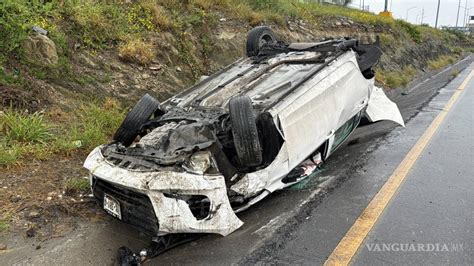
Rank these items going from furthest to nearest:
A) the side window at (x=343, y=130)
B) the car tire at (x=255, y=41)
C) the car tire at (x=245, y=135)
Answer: the car tire at (x=255, y=41), the side window at (x=343, y=130), the car tire at (x=245, y=135)

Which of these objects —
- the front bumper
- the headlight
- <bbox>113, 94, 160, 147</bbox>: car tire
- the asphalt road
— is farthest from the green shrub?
the front bumper

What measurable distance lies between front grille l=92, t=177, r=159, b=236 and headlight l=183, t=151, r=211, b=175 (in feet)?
1.43

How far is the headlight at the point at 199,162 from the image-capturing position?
3.37 metres

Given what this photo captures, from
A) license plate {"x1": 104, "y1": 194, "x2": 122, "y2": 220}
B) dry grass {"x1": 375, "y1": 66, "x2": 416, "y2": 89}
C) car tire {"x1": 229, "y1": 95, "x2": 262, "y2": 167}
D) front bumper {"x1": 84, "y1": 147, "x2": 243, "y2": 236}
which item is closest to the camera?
front bumper {"x1": 84, "y1": 147, "x2": 243, "y2": 236}

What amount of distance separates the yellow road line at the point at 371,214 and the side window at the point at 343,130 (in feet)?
2.45

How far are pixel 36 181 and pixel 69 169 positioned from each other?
41cm

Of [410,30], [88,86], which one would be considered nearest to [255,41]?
[88,86]

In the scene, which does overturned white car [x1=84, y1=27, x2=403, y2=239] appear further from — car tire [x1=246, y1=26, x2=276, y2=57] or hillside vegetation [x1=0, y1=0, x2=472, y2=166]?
hillside vegetation [x1=0, y1=0, x2=472, y2=166]

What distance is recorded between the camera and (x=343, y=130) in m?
5.32

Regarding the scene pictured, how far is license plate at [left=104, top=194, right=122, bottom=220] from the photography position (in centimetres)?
336

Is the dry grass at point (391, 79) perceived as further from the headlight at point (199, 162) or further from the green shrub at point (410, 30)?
Result: the headlight at point (199, 162)

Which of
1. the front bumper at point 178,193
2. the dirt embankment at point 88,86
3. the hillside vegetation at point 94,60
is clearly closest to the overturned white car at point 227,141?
the front bumper at point 178,193

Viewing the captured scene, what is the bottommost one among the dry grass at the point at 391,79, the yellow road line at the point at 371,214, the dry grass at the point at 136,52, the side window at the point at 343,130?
the dry grass at the point at 391,79

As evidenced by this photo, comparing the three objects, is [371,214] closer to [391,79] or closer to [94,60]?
[94,60]
